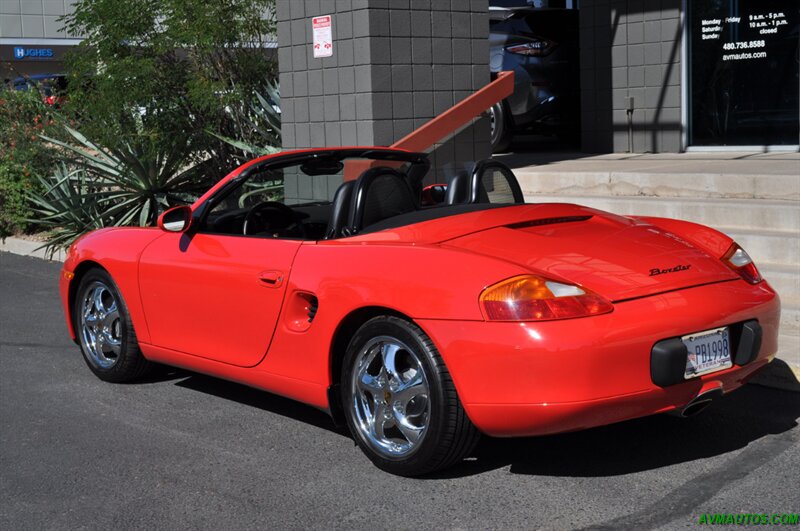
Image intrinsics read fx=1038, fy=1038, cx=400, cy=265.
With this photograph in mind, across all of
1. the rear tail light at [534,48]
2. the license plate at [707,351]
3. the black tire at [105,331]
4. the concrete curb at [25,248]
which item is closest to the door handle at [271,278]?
the black tire at [105,331]

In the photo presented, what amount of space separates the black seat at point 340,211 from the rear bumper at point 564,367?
0.93m

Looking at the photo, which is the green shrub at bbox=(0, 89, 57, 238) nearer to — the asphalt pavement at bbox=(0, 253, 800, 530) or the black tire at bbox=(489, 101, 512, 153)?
the black tire at bbox=(489, 101, 512, 153)

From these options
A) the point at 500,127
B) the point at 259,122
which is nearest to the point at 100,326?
the point at 259,122

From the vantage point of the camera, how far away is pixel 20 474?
4723 mm

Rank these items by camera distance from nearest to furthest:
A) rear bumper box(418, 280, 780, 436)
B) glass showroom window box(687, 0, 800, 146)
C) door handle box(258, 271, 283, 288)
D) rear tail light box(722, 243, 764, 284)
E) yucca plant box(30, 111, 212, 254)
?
rear bumper box(418, 280, 780, 436)
rear tail light box(722, 243, 764, 284)
door handle box(258, 271, 283, 288)
glass showroom window box(687, 0, 800, 146)
yucca plant box(30, 111, 212, 254)

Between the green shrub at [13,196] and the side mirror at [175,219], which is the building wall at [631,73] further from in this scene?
the side mirror at [175,219]

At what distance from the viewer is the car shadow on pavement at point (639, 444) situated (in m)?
4.60

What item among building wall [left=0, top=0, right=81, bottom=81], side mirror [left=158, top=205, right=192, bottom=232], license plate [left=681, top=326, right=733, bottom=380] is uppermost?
building wall [left=0, top=0, right=81, bottom=81]

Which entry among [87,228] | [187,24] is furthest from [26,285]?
[187,24]

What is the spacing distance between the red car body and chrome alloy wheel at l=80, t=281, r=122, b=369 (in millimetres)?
454

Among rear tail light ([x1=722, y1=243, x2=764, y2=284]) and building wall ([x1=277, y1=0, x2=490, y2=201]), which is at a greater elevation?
building wall ([x1=277, y1=0, x2=490, y2=201])

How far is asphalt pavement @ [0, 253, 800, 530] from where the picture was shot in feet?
13.4

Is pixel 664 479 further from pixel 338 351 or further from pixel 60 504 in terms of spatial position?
pixel 60 504

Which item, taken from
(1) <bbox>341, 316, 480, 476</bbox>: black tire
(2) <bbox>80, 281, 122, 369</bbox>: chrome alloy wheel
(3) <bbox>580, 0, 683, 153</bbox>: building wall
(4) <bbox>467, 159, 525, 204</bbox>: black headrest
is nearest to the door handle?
(1) <bbox>341, 316, 480, 476</bbox>: black tire
